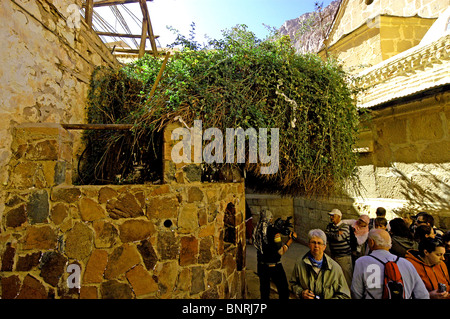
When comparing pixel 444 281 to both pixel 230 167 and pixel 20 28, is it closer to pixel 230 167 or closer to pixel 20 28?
pixel 230 167

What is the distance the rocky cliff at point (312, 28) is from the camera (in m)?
4.59

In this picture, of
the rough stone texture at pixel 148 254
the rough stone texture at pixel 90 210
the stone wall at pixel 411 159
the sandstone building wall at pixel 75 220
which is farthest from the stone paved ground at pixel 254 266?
the rough stone texture at pixel 90 210

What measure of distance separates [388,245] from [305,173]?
134 cm

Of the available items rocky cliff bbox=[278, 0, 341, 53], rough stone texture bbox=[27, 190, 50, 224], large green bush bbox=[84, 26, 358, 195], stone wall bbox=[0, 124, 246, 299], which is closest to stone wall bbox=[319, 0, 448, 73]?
rocky cliff bbox=[278, 0, 341, 53]

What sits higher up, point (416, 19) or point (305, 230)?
point (416, 19)

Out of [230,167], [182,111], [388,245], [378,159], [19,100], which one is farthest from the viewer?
[378,159]

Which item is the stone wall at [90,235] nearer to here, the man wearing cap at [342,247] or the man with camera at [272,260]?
the man with camera at [272,260]

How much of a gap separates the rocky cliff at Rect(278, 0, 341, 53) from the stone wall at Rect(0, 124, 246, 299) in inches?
131

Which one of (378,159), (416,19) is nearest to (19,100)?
(378,159)

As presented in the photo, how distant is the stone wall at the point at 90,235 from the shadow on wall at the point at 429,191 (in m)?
4.11

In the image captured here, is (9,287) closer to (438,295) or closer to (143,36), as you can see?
(438,295)

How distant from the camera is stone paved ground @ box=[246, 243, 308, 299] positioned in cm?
430

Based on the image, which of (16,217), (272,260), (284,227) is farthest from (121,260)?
(284,227)
